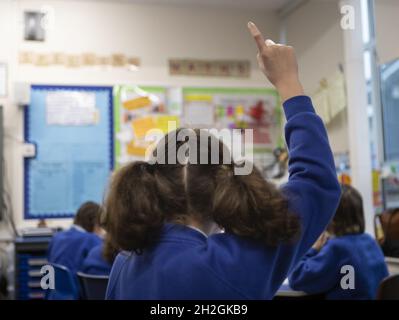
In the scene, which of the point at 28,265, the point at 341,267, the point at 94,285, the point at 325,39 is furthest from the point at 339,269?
the point at 28,265

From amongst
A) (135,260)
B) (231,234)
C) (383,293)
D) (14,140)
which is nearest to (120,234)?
(135,260)

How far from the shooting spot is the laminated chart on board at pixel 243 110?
163 inches

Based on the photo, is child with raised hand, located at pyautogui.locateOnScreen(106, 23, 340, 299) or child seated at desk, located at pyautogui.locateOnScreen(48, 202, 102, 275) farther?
child seated at desk, located at pyautogui.locateOnScreen(48, 202, 102, 275)

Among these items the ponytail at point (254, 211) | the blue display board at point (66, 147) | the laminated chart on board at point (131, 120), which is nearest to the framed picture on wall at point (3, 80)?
the blue display board at point (66, 147)

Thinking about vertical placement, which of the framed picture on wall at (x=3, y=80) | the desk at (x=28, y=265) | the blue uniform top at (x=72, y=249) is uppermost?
the framed picture on wall at (x=3, y=80)

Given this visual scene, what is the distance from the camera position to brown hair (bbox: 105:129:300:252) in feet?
2.57

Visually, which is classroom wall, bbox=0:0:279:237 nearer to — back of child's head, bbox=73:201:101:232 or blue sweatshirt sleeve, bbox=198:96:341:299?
back of child's head, bbox=73:201:101:232

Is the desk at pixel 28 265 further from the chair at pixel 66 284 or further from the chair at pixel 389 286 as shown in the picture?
the chair at pixel 389 286

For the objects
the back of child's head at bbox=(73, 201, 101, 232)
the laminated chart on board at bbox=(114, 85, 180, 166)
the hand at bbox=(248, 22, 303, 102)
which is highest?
the laminated chart on board at bbox=(114, 85, 180, 166)

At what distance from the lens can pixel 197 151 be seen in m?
0.84

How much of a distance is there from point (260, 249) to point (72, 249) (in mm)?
2101

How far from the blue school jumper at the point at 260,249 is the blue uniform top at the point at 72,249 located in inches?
76.4

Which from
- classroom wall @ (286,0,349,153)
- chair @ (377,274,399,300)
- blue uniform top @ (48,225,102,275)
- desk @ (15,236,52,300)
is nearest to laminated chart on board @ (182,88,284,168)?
classroom wall @ (286,0,349,153)

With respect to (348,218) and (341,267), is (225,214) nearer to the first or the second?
(341,267)
